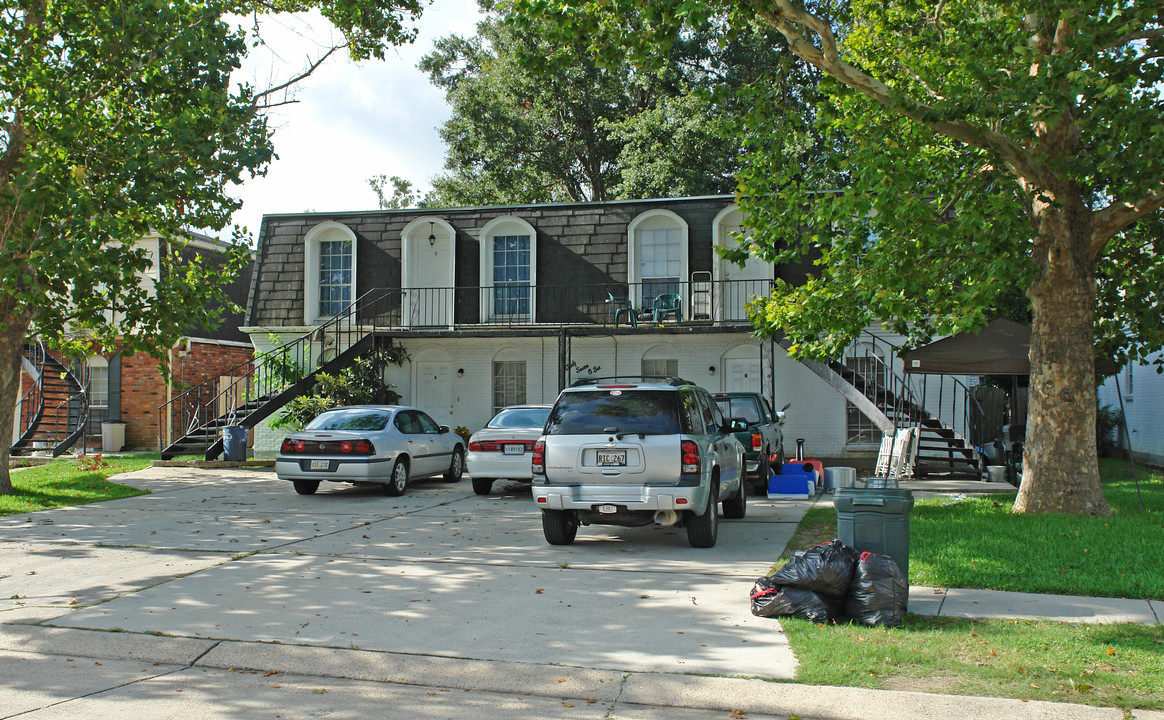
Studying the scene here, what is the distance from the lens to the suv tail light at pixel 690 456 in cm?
913

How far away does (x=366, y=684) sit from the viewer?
5.52 m

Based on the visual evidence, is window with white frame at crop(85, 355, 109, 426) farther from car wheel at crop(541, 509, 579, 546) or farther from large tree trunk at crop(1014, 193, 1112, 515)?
large tree trunk at crop(1014, 193, 1112, 515)

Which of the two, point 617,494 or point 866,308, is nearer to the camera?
point 617,494

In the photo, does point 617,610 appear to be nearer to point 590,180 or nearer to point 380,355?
point 380,355

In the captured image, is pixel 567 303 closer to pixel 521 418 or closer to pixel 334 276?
pixel 334 276

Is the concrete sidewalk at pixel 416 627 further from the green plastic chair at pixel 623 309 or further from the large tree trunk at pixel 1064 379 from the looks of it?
the green plastic chair at pixel 623 309

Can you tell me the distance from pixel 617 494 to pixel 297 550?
357cm

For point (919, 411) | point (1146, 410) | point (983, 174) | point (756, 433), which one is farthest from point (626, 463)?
point (1146, 410)

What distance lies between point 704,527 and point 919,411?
9840mm

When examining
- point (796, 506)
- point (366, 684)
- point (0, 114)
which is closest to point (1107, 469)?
point (796, 506)

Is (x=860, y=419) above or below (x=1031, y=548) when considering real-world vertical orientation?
above

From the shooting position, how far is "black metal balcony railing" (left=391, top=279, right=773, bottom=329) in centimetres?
2142

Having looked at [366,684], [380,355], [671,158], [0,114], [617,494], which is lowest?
[366,684]

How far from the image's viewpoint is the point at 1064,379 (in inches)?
444
